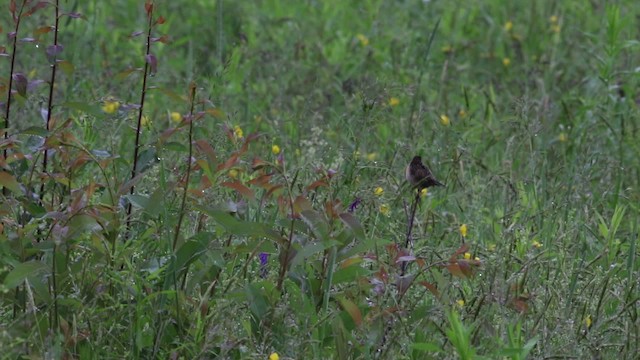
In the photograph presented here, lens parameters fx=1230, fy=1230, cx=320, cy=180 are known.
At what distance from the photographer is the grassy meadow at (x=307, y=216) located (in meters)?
2.63

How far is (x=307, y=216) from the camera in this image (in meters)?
2.64

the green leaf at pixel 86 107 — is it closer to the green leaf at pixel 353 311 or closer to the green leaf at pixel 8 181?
the green leaf at pixel 8 181

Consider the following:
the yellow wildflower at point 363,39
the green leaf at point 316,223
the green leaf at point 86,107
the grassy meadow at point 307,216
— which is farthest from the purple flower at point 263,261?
the yellow wildflower at point 363,39

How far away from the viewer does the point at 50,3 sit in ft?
9.51

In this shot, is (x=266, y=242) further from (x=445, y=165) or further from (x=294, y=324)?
(x=445, y=165)

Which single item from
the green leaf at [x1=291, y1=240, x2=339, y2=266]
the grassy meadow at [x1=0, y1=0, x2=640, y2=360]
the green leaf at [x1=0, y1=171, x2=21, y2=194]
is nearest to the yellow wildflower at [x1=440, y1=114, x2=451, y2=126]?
the grassy meadow at [x1=0, y1=0, x2=640, y2=360]

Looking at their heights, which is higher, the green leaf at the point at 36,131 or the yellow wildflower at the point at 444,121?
the green leaf at the point at 36,131

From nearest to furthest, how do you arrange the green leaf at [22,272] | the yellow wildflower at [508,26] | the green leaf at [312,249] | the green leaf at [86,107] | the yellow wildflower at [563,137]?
the green leaf at [22,272]
the green leaf at [312,249]
the green leaf at [86,107]
the yellow wildflower at [563,137]
the yellow wildflower at [508,26]

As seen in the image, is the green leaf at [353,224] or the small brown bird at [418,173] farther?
the small brown bird at [418,173]

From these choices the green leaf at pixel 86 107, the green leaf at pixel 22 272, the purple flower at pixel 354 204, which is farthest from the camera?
the purple flower at pixel 354 204

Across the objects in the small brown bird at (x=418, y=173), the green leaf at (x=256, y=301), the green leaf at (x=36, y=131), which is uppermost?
the small brown bird at (x=418, y=173)

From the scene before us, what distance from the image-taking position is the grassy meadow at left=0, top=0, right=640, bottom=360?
263cm

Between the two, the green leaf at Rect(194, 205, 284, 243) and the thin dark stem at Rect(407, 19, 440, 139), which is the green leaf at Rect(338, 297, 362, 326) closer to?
the green leaf at Rect(194, 205, 284, 243)

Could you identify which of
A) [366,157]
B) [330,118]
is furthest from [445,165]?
[330,118]
